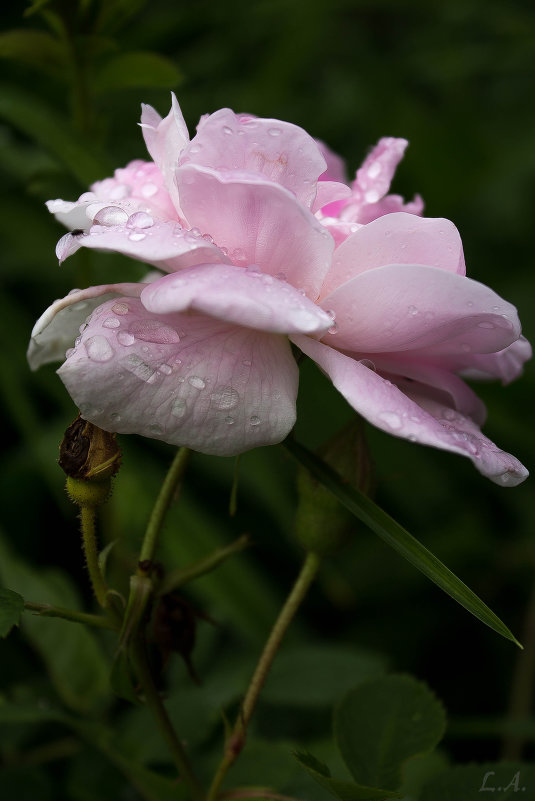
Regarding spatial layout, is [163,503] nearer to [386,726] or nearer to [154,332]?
[154,332]

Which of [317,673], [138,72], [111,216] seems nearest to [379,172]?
[111,216]

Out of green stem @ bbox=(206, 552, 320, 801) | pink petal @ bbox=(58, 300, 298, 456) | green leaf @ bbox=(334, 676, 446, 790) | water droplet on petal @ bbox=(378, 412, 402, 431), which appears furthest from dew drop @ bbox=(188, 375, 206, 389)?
green leaf @ bbox=(334, 676, 446, 790)

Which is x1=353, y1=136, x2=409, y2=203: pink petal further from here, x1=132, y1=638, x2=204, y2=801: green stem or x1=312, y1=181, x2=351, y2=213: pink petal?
x1=132, y1=638, x2=204, y2=801: green stem

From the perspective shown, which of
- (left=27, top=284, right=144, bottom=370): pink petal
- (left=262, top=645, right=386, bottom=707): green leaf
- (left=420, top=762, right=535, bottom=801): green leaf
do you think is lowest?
(left=262, top=645, right=386, bottom=707): green leaf

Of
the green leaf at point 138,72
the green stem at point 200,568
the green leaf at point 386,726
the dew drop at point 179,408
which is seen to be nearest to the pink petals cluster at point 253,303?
the dew drop at point 179,408

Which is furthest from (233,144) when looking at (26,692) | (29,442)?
(29,442)

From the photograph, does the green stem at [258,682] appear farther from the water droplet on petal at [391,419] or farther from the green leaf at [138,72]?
the green leaf at [138,72]

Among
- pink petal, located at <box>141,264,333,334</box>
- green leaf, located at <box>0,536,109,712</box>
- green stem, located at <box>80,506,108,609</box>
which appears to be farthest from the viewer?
green leaf, located at <box>0,536,109,712</box>

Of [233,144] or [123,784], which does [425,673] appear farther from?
[233,144]
